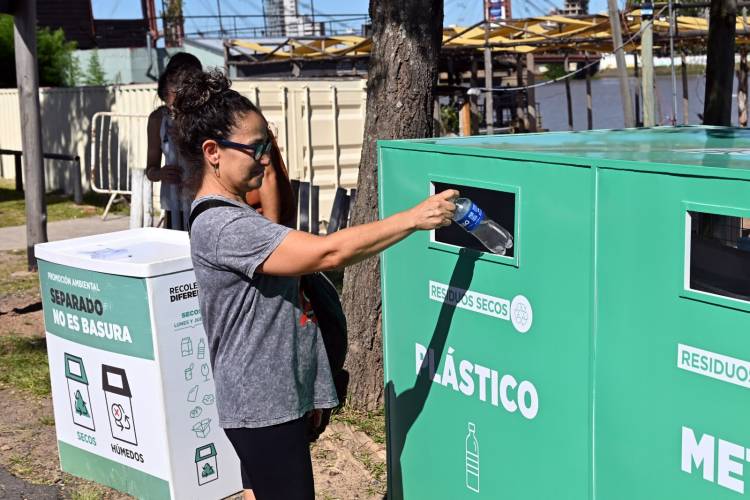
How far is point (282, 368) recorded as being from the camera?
2.69 meters

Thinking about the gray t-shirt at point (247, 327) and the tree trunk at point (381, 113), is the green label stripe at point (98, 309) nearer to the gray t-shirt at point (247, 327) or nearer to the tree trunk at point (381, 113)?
the gray t-shirt at point (247, 327)

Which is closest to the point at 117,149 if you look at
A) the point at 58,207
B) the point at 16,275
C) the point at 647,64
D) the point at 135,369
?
the point at 58,207

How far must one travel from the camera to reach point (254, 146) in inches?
105

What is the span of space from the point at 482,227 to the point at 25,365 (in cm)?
Answer: 457

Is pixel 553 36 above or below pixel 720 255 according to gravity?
Answer: above

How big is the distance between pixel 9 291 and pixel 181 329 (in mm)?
5330

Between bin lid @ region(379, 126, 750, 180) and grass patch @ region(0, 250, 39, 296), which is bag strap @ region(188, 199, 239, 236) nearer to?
bin lid @ region(379, 126, 750, 180)

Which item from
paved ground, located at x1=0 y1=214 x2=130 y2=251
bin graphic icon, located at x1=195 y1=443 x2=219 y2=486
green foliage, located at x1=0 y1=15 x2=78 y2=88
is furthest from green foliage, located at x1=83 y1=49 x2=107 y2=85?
bin graphic icon, located at x1=195 y1=443 x2=219 y2=486

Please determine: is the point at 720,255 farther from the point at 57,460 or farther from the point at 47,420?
the point at 47,420

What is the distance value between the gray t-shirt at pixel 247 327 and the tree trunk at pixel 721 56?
3.50 meters

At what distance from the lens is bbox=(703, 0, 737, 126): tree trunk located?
209 inches

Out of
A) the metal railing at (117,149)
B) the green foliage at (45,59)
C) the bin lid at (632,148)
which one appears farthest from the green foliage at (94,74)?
the bin lid at (632,148)

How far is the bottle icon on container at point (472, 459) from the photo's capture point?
2.93 m

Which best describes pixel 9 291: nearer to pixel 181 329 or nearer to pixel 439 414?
pixel 181 329
